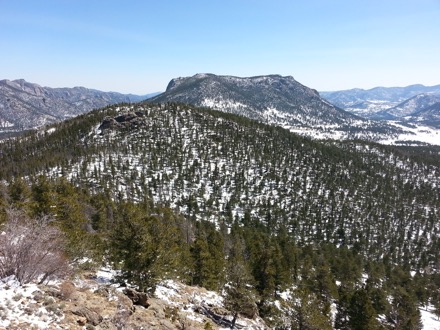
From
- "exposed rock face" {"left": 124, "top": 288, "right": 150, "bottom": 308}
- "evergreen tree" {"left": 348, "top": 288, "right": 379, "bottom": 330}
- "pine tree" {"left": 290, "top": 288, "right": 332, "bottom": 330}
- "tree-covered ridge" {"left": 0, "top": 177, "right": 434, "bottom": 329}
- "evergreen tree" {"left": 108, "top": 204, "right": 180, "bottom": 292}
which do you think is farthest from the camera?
"evergreen tree" {"left": 348, "top": 288, "right": 379, "bottom": 330}

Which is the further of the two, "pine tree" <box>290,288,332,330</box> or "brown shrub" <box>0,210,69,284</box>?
"pine tree" <box>290,288,332,330</box>

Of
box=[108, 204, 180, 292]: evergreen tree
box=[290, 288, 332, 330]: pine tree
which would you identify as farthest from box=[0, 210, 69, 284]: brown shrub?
box=[290, 288, 332, 330]: pine tree

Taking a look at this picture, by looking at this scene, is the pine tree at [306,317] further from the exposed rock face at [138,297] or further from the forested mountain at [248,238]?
the exposed rock face at [138,297]

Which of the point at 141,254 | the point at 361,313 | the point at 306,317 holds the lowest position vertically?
the point at 361,313

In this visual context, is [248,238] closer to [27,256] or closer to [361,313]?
[361,313]

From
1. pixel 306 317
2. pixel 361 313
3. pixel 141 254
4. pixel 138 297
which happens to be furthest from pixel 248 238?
pixel 138 297

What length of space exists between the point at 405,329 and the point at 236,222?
9449 cm

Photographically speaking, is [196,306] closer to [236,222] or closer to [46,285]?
[46,285]

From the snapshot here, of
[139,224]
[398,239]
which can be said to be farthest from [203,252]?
[398,239]

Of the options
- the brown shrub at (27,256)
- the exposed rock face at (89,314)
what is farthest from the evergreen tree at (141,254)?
the exposed rock face at (89,314)

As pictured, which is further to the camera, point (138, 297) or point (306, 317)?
point (306, 317)

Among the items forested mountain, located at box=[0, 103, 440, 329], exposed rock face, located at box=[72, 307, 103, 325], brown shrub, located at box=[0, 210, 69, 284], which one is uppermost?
brown shrub, located at box=[0, 210, 69, 284]

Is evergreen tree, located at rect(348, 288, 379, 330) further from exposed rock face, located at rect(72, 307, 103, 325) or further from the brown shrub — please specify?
the brown shrub

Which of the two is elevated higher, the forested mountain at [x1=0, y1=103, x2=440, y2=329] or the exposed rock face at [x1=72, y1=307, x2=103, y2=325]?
the exposed rock face at [x1=72, y1=307, x2=103, y2=325]
